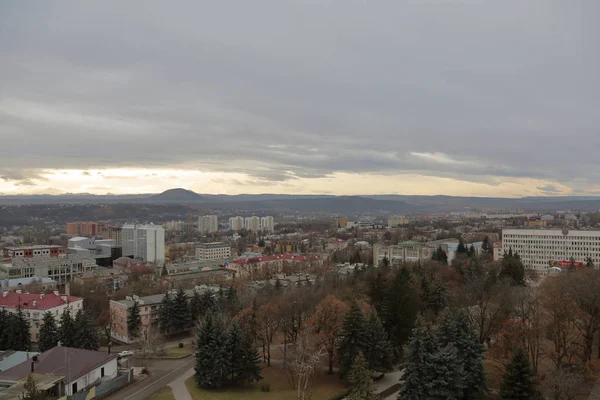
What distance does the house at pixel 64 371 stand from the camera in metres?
20.6

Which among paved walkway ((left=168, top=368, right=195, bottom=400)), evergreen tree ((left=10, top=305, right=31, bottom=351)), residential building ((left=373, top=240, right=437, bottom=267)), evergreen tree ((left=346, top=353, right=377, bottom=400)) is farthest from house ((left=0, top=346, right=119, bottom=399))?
residential building ((left=373, top=240, right=437, bottom=267))

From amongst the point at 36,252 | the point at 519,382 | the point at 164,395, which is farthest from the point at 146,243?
the point at 519,382

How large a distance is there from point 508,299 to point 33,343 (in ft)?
98.1

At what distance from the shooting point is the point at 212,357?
886 inches

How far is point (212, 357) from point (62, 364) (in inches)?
272

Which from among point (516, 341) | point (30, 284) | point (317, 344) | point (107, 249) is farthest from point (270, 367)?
point (107, 249)

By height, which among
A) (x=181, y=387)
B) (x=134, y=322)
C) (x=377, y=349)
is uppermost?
(x=377, y=349)

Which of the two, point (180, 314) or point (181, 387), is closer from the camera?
point (181, 387)

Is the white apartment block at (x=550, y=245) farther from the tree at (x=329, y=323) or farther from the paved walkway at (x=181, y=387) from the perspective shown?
the paved walkway at (x=181, y=387)

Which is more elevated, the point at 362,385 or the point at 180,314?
the point at 362,385

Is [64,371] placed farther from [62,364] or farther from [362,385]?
[362,385]

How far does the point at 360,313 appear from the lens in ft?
74.4

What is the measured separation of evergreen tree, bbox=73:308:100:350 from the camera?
2686 cm

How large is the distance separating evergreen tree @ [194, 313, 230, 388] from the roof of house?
188 inches
